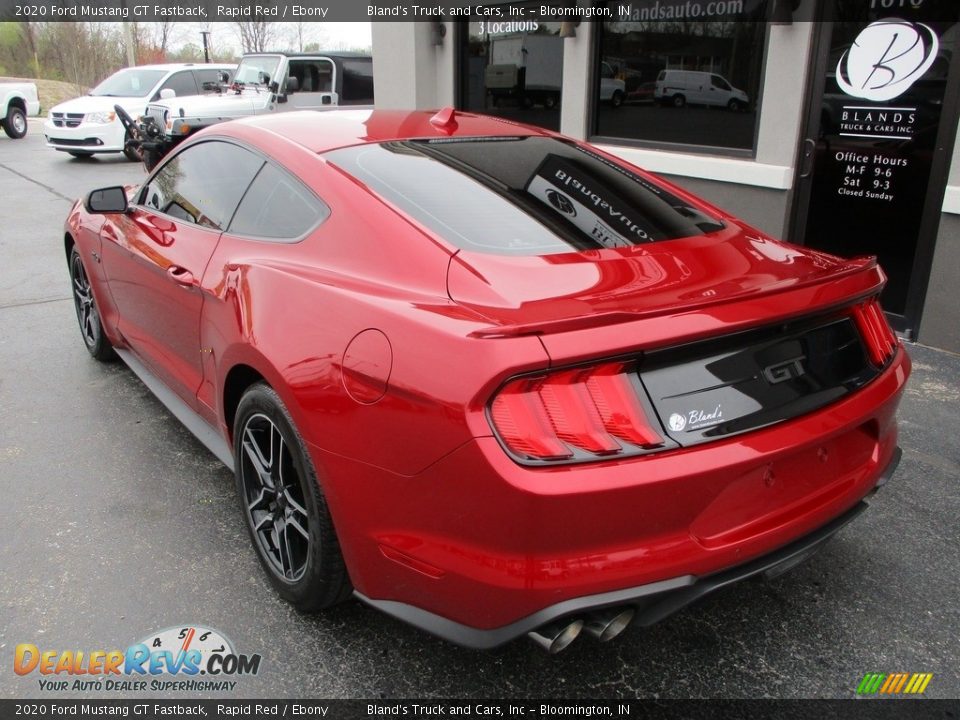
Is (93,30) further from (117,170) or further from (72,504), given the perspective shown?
(72,504)

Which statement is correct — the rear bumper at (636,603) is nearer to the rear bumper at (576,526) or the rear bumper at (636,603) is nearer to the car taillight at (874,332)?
the rear bumper at (576,526)

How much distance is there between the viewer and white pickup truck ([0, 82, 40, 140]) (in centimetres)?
1883

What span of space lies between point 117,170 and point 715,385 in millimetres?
14582

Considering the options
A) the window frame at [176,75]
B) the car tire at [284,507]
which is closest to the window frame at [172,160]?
the car tire at [284,507]

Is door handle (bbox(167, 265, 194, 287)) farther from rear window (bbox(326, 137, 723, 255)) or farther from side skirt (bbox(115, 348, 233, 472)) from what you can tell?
rear window (bbox(326, 137, 723, 255))

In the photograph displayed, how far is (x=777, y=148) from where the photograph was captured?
5.90 metres

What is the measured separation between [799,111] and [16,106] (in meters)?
19.7

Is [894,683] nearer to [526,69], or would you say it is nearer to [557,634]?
[557,634]

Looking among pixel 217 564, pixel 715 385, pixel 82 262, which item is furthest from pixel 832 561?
pixel 82 262

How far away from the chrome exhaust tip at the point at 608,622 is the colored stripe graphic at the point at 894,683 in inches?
36.2

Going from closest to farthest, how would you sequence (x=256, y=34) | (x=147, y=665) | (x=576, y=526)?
1. (x=576, y=526)
2. (x=147, y=665)
3. (x=256, y=34)

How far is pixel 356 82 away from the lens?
1470cm
